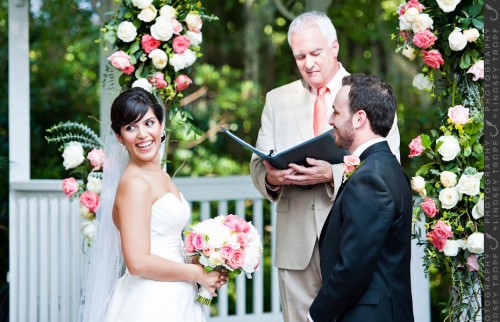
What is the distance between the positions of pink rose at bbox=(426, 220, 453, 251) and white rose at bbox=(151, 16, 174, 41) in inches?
68.0

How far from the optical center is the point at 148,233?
11.4 ft

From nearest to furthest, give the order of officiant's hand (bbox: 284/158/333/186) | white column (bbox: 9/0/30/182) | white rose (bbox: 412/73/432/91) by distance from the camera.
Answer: officiant's hand (bbox: 284/158/333/186), white rose (bbox: 412/73/432/91), white column (bbox: 9/0/30/182)

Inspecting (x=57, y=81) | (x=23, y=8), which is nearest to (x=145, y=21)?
(x=23, y=8)

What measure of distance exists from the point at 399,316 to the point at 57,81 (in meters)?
7.76

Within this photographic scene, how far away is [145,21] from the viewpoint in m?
4.56

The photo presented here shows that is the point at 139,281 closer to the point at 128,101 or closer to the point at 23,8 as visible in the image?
the point at 128,101

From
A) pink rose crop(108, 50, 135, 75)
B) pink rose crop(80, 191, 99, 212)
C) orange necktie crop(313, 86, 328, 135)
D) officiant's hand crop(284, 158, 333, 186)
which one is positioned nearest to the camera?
officiant's hand crop(284, 158, 333, 186)

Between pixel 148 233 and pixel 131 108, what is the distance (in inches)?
21.7

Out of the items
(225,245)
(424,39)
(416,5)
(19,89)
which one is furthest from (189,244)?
(19,89)

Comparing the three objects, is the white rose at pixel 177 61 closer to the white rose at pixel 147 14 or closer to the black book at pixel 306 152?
the white rose at pixel 147 14

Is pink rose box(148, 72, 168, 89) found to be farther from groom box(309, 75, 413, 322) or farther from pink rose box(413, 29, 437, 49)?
groom box(309, 75, 413, 322)

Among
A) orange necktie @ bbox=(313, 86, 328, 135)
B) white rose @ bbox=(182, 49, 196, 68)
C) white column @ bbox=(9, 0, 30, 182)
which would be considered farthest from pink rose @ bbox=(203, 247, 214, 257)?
white column @ bbox=(9, 0, 30, 182)

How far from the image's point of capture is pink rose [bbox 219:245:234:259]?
11.6ft

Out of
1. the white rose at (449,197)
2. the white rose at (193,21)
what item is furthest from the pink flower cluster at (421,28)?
the white rose at (193,21)
